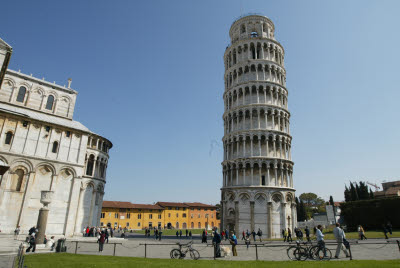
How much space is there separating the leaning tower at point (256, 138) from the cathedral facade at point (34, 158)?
21503 millimetres

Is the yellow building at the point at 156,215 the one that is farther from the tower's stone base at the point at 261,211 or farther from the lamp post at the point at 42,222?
the lamp post at the point at 42,222

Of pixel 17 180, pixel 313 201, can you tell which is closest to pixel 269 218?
pixel 17 180

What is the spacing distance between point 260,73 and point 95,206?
112 feet

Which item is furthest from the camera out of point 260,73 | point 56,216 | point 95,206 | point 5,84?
point 260,73

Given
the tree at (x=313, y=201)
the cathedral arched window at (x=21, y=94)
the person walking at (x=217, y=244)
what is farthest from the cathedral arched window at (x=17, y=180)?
the tree at (x=313, y=201)

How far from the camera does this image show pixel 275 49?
4356 cm

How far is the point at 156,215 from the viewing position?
8006cm

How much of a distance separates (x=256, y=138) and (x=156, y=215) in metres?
54.0

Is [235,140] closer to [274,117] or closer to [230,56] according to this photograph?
[274,117]

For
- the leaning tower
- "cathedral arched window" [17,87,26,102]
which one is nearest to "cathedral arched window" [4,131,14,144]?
"cathedral arched window" [17,87,26,102]

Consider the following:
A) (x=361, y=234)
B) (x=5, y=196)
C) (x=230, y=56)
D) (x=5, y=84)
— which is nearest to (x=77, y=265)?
(x=5, y=196)

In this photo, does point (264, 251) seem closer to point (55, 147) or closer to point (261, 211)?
point (261, 211)

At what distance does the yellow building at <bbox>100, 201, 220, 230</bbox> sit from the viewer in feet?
237

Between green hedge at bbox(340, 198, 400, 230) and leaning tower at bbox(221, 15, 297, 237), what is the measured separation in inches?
526
